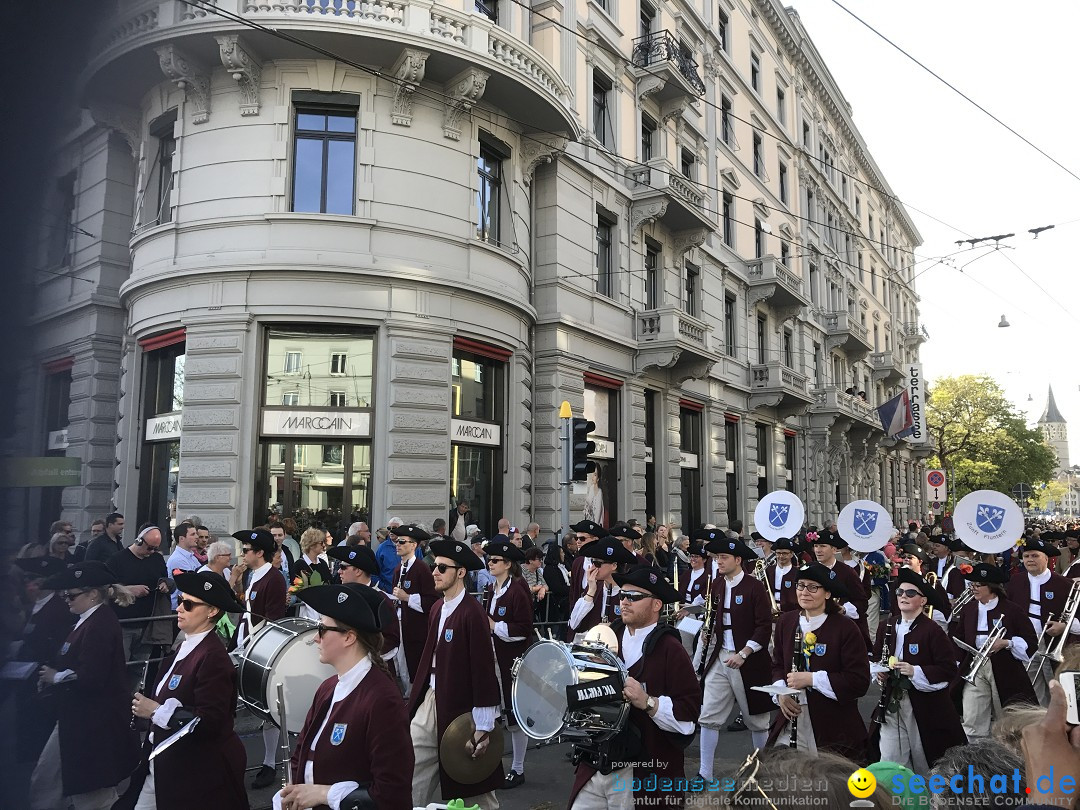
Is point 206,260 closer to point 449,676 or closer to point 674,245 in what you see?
point 449,676

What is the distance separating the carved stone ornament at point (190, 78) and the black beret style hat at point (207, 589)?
11.8 m

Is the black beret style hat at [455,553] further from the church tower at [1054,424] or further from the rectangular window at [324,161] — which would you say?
the church tower at [1054,424]

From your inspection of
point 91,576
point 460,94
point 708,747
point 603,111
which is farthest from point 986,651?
point 603,111

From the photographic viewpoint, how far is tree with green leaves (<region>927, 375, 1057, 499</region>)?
63.4m

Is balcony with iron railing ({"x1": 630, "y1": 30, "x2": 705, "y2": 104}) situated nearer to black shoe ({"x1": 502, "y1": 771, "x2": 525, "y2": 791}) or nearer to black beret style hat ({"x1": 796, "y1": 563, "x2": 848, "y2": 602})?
black beret style hat ({"x1": 796, "y1": 563, "x2": 848, "y2": 602})

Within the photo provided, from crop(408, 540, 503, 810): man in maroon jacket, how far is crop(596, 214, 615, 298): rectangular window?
50.4 feet

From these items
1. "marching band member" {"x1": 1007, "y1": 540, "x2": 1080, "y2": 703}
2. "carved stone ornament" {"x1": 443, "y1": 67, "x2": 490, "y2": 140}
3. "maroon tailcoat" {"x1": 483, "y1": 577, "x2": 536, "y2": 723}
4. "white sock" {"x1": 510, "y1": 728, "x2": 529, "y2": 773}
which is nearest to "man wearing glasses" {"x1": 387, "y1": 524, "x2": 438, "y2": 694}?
"maroon tailcoat" {"x1": 483, "y1": 577, "x2": 536, "y2": 723}

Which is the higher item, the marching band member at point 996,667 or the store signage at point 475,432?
the store signage at point 475,432

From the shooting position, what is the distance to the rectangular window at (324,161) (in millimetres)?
14867

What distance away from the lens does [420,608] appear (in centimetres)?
848

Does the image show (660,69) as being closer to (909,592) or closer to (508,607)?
(508,607)

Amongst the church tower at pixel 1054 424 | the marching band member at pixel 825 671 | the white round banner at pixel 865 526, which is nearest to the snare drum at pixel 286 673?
the marching band member at pixel 825 671

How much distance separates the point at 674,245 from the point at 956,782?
73.4ft

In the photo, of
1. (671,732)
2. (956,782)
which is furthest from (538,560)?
(956,782)
